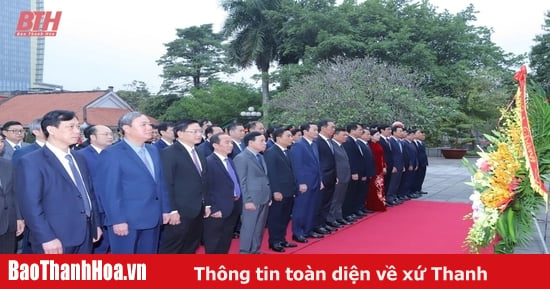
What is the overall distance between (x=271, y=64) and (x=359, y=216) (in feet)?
66.9

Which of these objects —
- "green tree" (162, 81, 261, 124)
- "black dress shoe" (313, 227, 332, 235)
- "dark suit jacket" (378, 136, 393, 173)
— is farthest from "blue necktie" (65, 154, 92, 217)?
"green tree" (162, 81, 261, 124)

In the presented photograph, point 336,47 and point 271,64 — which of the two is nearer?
point 336,47

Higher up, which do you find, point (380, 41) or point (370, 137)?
point (380, 41)

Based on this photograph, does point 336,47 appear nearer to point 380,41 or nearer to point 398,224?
point 380,41

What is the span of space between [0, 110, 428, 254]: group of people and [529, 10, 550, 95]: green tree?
24.0 metres

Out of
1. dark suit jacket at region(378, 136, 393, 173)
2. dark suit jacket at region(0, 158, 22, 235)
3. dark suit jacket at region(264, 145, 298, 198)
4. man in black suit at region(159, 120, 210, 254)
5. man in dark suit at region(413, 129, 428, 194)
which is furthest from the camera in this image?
man in dark suit at region(413, 129, 428, 194)

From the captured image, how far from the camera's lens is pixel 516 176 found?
3193 mm

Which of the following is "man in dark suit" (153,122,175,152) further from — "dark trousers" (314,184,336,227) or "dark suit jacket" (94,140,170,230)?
"dark suit jacket" (94,140,170,230)

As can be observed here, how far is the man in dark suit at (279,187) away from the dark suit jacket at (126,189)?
1.96 m

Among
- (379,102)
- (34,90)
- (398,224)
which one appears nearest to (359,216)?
(398,224)

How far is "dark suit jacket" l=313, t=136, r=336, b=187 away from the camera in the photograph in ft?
20.8

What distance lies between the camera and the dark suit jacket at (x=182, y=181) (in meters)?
4.09

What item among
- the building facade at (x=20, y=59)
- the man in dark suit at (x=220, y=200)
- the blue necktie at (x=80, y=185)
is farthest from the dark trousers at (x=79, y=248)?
the building facade at (x=20, y=59)

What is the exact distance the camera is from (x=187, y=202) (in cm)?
409
